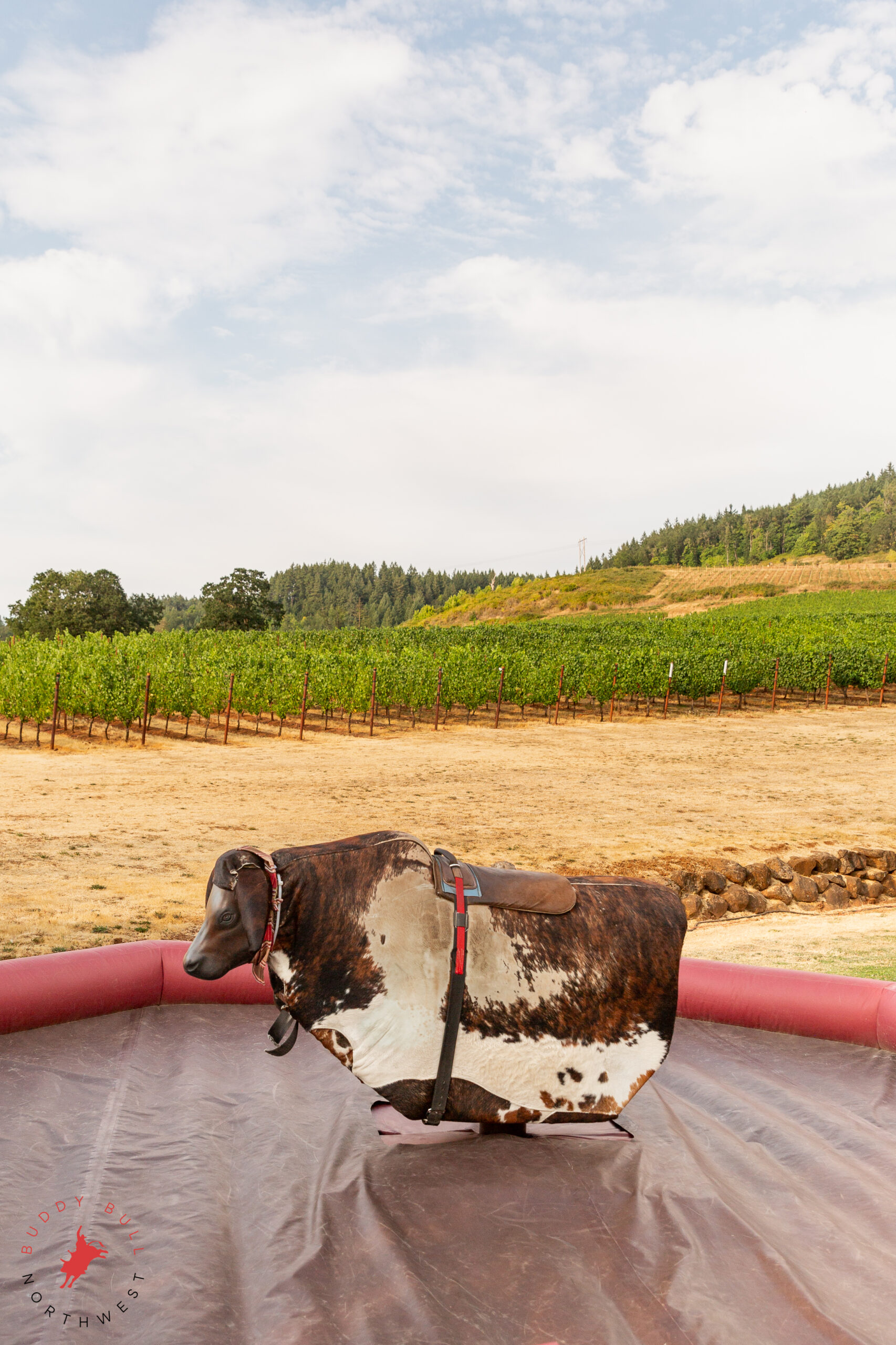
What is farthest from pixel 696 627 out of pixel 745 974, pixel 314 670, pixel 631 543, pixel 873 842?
pixel 631 543

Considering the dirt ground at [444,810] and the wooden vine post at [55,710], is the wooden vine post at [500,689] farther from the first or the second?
the wooden vine post at [55,710]

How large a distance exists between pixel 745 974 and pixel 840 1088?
2.60 ft

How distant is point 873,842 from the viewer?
45.0ft

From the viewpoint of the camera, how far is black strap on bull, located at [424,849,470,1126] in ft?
10.9

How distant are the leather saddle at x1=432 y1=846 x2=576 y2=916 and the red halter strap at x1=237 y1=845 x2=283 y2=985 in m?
0.60

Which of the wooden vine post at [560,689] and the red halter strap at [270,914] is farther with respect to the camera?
the wooden vine post at [560,689]

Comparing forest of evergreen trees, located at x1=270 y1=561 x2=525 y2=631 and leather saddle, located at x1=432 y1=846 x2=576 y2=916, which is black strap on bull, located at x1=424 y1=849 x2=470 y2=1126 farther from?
forest of evergreen trees, located at x1=270 y1=561 x2=525 y2=631

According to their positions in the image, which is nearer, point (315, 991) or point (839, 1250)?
point (839, 1250)

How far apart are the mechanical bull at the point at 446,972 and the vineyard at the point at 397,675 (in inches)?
762

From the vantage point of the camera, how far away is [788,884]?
1084 cm

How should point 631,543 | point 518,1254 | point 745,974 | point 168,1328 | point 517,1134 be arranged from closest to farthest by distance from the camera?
point 168,1328, point 518,1254, point 517,1134, point 745,974, point 631,543

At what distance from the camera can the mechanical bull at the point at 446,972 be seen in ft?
10.8

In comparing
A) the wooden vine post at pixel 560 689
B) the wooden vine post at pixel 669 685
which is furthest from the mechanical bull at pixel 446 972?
the wooden vine post at pixel 669 685

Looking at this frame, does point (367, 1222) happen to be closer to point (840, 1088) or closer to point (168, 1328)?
point (168, 1328)
